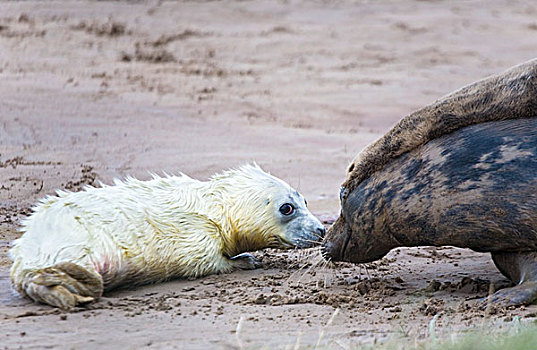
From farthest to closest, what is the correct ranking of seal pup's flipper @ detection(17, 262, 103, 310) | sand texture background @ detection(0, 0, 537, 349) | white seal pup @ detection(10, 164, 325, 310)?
1. white seal pup @ detection(10, 164, 325, 310)
2. seal pup's flipper @ detection(17, 262, 103, 310)
3. sand texture background @ detection(0, 0, 537, 349)

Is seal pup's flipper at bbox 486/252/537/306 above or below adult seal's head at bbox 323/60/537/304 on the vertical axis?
below

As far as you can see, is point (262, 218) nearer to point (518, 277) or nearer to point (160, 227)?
point (160, 227)

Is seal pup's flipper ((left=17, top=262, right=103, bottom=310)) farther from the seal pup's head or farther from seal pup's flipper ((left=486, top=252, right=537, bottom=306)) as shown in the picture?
seal pup's flipper ((left=486, top=252, right=537, bottom=306))

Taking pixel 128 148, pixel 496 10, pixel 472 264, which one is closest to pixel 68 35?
pixel 128 148

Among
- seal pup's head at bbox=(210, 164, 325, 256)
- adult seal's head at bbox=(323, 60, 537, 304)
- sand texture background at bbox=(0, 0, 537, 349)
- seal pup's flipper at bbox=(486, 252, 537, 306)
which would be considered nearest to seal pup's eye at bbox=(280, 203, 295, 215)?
seal pup's head at bbox=(210, 164, 325, 256)

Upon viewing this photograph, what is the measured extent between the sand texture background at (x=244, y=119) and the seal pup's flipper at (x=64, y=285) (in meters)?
0.08

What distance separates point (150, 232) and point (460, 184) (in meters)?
1.79

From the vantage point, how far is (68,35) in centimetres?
1352

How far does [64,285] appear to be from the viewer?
15.2ft

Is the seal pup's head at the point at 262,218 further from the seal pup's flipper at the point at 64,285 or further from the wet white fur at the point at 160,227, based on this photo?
the seal pup's flipper at the point at 64,285

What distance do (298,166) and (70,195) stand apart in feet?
12.3

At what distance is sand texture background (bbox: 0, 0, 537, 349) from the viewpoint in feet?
14.2

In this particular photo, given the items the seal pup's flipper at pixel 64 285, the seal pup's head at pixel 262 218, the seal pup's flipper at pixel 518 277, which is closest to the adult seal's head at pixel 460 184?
the seal pup's flipper at pixel 518 277

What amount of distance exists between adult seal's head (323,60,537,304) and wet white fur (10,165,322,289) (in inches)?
22.1
